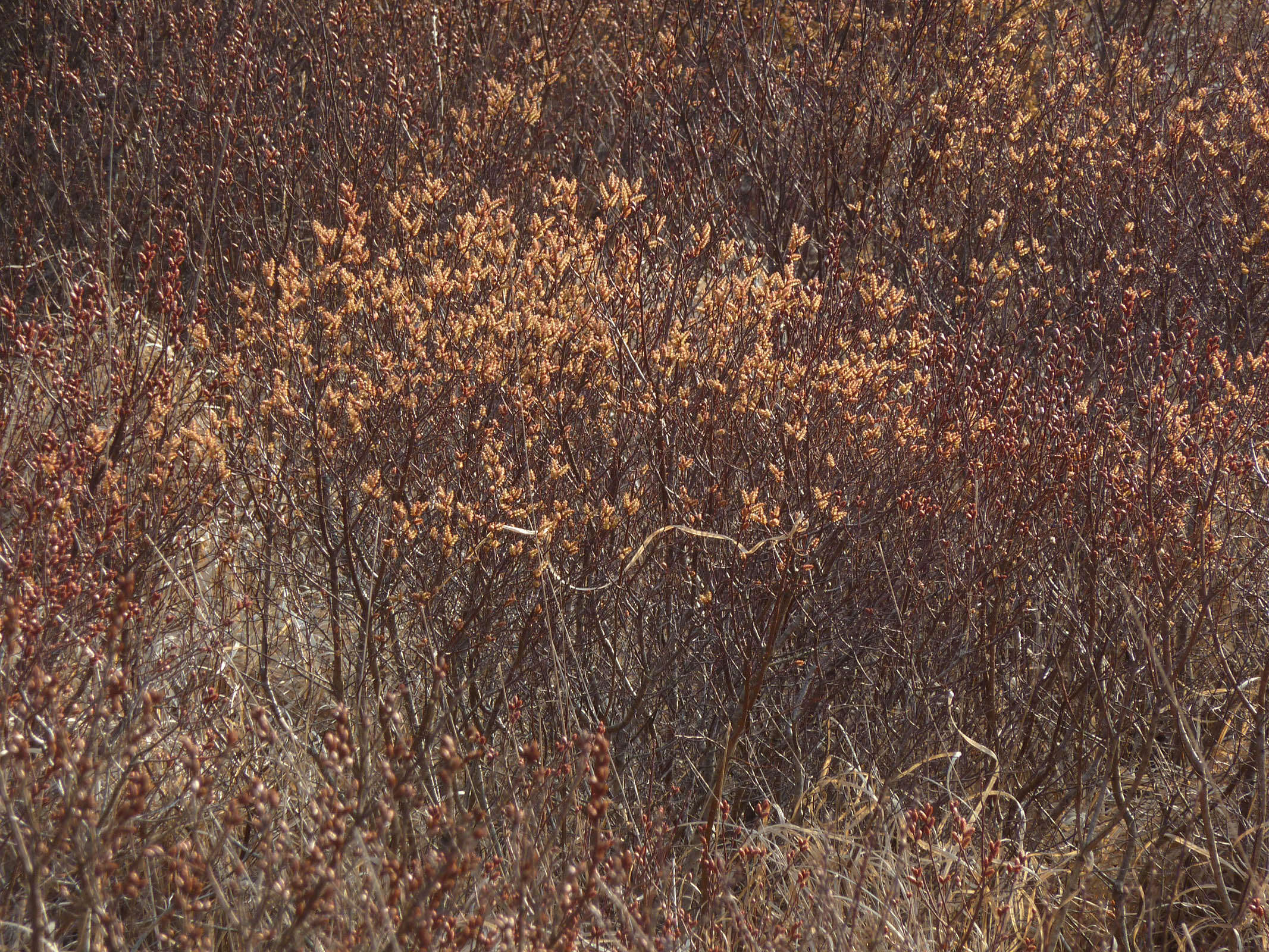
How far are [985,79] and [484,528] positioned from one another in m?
4.07

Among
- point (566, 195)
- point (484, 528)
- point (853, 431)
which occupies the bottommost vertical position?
point (484, 528)

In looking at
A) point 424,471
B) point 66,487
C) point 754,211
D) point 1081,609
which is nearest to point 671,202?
point 754,211

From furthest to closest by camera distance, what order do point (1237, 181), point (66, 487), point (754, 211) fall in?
1. point (754, 211)
2. point (1237, 181)
3. point (66, 487)

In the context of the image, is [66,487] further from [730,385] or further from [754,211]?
[754,211]

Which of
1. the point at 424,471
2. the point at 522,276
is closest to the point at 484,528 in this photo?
the point at 424,471

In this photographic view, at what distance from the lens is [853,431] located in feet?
10.8

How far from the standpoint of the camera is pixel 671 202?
5.28 meters

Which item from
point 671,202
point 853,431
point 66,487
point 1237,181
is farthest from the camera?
point 1237,181

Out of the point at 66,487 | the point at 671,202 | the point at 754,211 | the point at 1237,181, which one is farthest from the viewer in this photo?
the point at 754,211

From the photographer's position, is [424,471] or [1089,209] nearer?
[424,471]

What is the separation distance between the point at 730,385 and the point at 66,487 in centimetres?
175

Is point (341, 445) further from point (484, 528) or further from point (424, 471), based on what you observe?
point (484, 528)

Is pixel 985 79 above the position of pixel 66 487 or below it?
above

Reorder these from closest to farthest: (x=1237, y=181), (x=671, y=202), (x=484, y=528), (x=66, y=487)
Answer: (x=66, y=487) → (x=484, y=528) → (x=671, y=202) → (x=1237, y=181)
